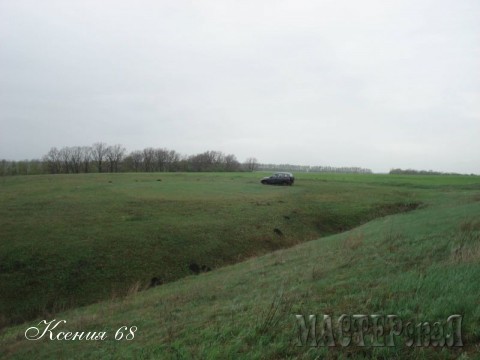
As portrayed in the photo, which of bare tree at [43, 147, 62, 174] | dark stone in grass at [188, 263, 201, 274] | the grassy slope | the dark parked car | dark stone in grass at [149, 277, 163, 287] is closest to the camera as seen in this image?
the grassy slope

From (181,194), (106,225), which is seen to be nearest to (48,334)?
(106,225)

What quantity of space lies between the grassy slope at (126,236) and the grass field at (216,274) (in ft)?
0.32

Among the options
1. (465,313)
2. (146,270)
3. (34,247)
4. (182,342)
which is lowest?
(146,270)

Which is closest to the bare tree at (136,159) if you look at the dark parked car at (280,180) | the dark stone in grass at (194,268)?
the dark parked car at (280,180)

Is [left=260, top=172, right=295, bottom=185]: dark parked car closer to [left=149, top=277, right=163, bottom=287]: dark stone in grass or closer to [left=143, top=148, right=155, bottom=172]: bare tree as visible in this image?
Result: [left=149, top=277, right=163, bottom=287]: dark stone in grass

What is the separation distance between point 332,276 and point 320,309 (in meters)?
3.28

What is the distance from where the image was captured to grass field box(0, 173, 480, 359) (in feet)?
19.1

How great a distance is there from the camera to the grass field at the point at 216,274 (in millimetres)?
5832

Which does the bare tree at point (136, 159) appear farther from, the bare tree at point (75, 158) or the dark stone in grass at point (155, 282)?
the dark stone in grass at point (155, 282)

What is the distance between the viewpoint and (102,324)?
973 cm

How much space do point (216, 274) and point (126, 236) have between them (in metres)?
8.78

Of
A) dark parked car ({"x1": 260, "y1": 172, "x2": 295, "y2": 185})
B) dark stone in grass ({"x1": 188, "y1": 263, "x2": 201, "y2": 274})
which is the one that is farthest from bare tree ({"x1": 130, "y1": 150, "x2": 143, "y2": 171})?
dark stone in grass ({"x1": 188, "y1": 263, "x2": 201, "y2": 274})

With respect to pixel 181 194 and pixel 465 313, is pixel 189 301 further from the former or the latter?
pixel 181 194

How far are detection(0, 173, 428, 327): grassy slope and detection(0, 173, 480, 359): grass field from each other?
0.10m
